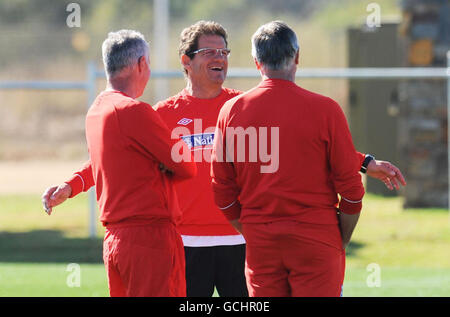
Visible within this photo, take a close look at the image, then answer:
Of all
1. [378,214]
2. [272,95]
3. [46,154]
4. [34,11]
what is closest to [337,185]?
[272,95]

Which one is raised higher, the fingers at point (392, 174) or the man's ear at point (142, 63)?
the man's ear at point (142, 63)

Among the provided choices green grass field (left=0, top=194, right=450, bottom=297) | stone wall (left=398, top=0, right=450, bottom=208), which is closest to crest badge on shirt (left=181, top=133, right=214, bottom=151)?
green grass field (left=0, top=194, right=450, bottom=297)

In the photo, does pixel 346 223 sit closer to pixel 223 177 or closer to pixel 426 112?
pixel 223 177

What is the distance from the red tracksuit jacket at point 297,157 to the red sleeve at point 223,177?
0.34ft

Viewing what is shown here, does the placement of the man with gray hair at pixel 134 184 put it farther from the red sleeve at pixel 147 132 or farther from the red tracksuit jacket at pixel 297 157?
the red tracksuit jacket at pixel 297 157

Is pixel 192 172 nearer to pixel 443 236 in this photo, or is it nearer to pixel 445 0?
pixel 443 236

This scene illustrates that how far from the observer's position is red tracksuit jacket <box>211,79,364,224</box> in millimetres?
3955

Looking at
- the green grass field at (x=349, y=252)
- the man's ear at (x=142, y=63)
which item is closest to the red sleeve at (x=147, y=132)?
the man's ear at (x=142, y=63)

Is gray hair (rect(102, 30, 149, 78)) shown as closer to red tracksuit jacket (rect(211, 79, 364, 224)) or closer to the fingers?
red tracksuit jacket (rect(211, 79, 364, 224))

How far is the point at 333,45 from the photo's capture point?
75.3 ft

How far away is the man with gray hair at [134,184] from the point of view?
3.99m

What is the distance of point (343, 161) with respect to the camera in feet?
13.0

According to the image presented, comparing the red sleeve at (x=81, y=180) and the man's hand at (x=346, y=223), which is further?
the red sleeve at (x=81, y=180)

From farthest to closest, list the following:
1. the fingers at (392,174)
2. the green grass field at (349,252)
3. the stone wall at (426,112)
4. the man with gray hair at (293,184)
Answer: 1. the stone wall at (426,112)
2. the green grass field at (349,252)
3. the fingers at (392,174)
4. the man with gray hair at (293,184)
